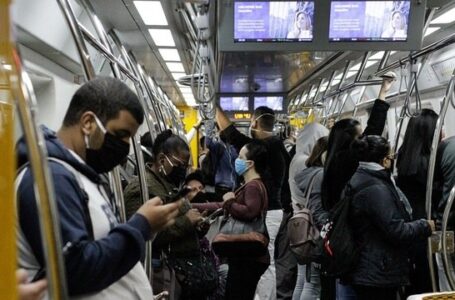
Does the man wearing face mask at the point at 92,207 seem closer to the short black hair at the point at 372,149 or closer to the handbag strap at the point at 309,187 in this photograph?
the short black hair at the point at 372,149

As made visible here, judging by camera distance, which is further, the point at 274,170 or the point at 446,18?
the point at 446,18

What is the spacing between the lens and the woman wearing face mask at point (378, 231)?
306 centimetres

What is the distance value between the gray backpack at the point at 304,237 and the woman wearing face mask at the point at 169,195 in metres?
1.07

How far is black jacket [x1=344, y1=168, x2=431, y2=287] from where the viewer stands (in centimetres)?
305

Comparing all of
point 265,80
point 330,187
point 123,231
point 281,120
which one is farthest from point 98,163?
point 281,120

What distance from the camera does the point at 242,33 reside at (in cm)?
399

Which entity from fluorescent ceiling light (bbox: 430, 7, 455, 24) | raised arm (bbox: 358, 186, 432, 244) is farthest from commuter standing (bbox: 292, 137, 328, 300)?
fluorescent ceiling light (bbox: 430, 7, 455, 24)

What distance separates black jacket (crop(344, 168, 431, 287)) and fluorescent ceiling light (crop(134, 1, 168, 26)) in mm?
2838

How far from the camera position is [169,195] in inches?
114

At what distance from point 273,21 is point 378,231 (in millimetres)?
1739

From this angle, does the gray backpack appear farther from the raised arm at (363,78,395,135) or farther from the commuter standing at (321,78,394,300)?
the raised arm at (363,78,395,135)

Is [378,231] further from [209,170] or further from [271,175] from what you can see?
[209,170]

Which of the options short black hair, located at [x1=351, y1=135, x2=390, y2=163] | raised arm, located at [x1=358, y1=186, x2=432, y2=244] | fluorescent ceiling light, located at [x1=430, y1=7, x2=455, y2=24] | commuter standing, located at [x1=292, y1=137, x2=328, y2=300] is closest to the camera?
raised arm, located at [x1=358, y1=186, x2=432, y2=244]

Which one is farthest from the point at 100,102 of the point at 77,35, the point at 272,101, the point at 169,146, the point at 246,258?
the point at 272,101
